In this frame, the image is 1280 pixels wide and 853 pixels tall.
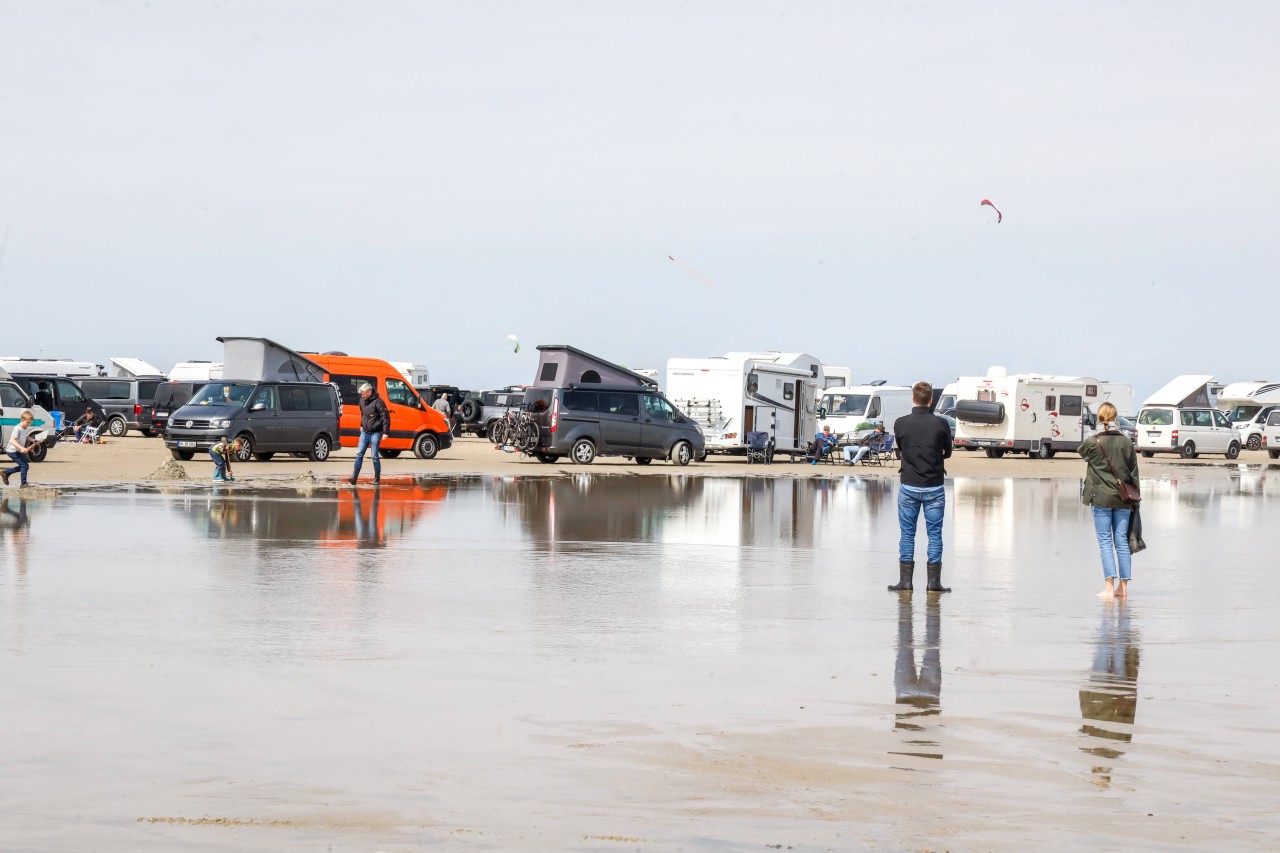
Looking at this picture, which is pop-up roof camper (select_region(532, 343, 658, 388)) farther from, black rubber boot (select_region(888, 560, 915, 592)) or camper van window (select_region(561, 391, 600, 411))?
black rubber boot (select_region(888, 560, 915, 592))

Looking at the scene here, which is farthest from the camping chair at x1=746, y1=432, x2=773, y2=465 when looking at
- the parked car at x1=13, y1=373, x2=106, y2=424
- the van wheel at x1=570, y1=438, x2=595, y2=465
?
the parked car at x1=13, y1=373, x2=106, y2=424

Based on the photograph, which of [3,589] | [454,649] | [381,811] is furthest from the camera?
[3,589]

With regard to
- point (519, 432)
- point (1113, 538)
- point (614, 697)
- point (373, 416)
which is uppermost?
point (373, 416)

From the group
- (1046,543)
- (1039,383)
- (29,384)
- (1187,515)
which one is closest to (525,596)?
(1046,543)

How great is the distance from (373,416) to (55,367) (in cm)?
3279

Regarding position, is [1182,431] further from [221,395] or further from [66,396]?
[66,396]

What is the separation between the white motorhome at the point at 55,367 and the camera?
54031 millimetres

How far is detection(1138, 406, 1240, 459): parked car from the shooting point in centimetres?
5238

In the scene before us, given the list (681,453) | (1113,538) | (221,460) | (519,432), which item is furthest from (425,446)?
(1113,538)

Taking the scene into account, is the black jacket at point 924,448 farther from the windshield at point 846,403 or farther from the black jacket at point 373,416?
the windshield at point 846,403

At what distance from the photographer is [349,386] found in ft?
121

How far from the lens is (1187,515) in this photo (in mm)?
23859

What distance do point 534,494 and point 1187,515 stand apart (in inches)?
397

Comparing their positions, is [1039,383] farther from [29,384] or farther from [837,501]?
[29,384]
